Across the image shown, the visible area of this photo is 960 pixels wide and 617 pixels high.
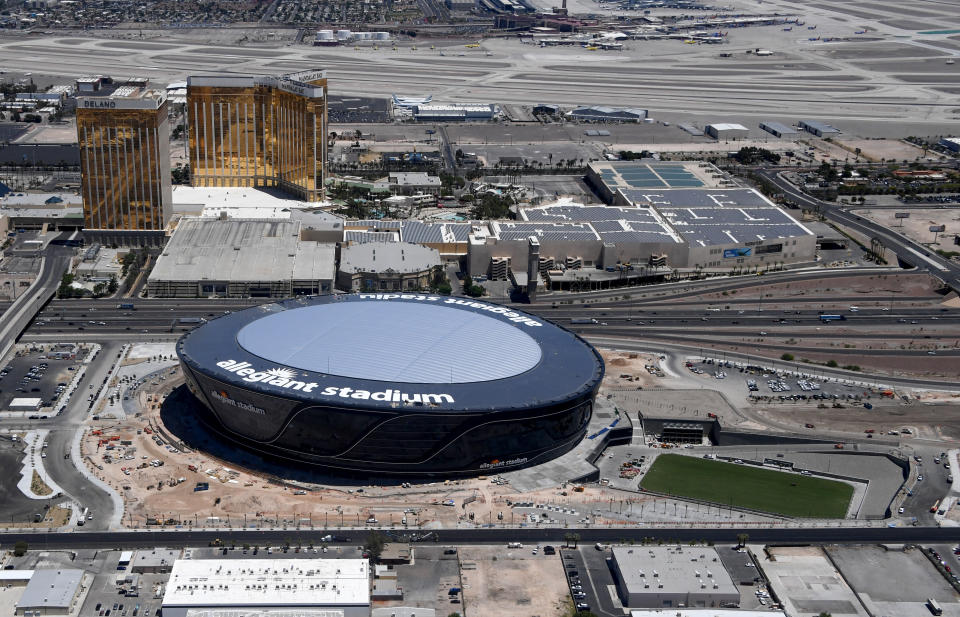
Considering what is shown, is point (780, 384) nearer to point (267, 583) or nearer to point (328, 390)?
point (328, 390)

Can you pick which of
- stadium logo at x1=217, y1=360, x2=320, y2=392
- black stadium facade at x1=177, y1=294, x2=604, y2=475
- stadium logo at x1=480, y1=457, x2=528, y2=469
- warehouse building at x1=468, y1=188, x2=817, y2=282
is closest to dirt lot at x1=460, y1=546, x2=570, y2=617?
stadium logo at x1=480, y1=457, x2=528, y2=469

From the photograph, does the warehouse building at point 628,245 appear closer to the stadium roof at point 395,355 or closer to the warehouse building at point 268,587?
the stadium roof at point 395,355

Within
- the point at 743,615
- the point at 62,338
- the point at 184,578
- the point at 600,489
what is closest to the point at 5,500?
the point at 184,578

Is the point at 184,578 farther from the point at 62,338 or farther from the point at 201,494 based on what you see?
the point at 62,338

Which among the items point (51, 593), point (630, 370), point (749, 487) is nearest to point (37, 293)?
point (51, 593)

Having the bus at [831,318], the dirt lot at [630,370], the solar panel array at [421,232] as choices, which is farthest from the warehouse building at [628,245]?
the dirt lot at [630,370]

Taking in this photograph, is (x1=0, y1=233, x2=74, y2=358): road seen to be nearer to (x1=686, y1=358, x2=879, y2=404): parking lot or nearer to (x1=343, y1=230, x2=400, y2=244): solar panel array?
(x1=343, y1=230, x2=400, y2=244): solar panel array
